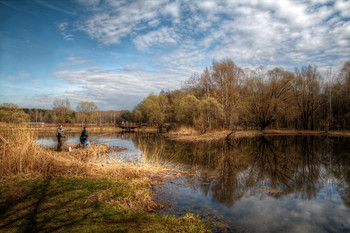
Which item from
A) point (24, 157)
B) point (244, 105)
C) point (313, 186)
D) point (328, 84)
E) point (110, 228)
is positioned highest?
point (328, 84)

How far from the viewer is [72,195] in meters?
6.17

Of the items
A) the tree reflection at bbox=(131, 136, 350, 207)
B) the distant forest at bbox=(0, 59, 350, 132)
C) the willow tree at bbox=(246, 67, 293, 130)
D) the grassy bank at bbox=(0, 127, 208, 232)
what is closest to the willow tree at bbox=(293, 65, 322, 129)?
the distant forest at bbox=(0, 59, 350, 132)

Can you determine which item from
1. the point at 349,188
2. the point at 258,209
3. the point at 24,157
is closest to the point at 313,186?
the point at 349,188

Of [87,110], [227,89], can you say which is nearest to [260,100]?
[227,89]

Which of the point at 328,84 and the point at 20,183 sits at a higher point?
the point at 328,84

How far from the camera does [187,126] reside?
37.2 m

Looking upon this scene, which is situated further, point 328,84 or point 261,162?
point 328,84

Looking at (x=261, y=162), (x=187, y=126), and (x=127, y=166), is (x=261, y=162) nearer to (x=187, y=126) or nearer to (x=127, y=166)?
(x=127, y=166)

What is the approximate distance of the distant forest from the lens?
114 feet

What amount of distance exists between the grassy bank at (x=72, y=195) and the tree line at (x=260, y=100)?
80.7 feet

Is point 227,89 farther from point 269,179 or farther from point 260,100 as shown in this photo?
point 269,179

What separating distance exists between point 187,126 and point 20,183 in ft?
102

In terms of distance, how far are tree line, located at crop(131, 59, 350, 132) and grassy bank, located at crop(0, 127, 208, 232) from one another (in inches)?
969

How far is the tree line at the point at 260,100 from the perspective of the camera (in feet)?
115
